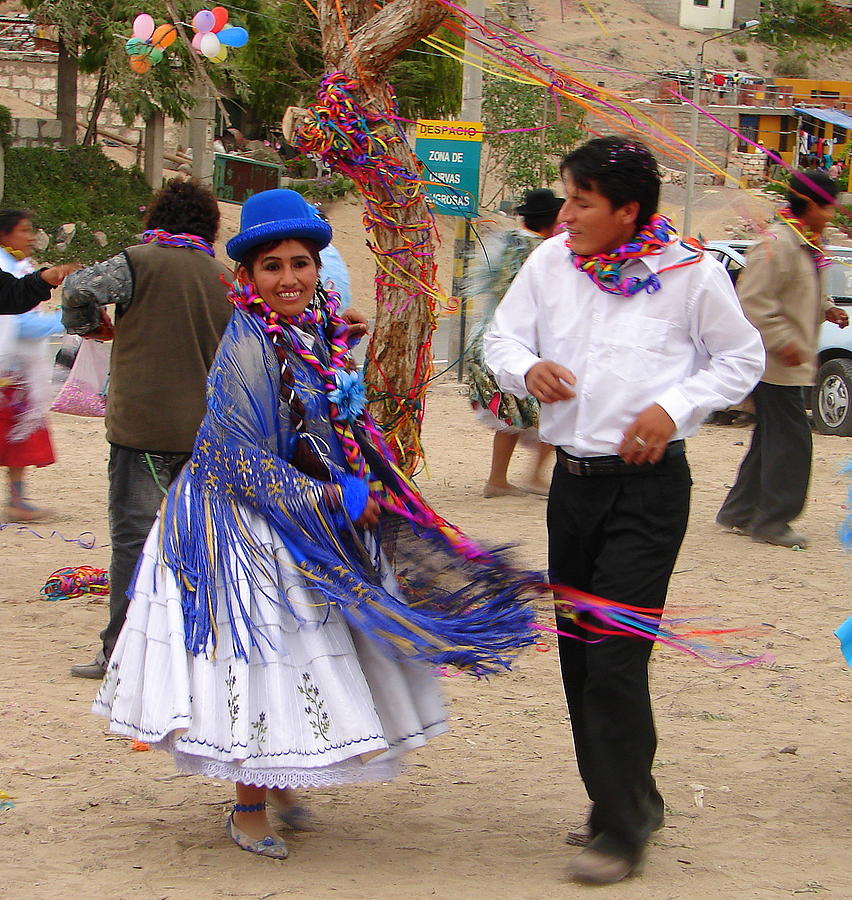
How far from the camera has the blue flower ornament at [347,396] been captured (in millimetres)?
3488

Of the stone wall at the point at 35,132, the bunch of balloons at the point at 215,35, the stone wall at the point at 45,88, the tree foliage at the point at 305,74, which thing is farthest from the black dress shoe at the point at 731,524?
the stone wall at the point at 45,88

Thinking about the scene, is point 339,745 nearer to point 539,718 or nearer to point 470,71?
point 539,718

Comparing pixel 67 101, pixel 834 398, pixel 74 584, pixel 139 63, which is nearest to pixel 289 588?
pixel 74 584

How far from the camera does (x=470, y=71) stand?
1316cm

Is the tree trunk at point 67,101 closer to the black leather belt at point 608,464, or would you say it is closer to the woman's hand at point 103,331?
the woman's hand at point 103,331

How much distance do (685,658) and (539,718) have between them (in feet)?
3.43

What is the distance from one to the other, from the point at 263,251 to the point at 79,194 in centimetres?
2447

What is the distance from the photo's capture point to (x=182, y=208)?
4824 millimetres

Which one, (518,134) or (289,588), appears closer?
(289,588)

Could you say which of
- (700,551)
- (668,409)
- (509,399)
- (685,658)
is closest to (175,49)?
(509,399)

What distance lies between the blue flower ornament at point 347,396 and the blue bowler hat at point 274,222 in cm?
40

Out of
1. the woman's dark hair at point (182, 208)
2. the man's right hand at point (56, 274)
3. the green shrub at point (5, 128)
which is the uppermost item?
the green shrub at point (5, 128)

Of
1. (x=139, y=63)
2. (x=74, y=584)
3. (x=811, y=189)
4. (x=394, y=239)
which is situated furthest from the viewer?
(x=139, y=63)

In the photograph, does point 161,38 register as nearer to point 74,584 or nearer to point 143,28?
point 143,28
